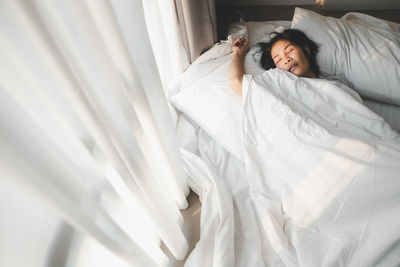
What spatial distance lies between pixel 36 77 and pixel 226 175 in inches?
33.6

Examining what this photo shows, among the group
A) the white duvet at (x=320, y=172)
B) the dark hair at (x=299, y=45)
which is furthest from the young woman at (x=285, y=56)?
the white duvet at (x=320, y=172)

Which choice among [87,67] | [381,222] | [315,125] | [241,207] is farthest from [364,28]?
[87,67]

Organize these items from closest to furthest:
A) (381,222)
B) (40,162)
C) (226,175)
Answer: (40,162)
(381,222)
(226,175)

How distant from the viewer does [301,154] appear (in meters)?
0.81

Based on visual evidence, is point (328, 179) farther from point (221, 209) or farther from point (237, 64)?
point (237, 64)

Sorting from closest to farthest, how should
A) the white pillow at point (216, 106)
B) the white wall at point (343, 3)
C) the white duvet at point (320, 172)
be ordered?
1. the white duvet at point (320, 172)
2. the white pillow at point (216, 106)
3. the white wall at point (343, 3)

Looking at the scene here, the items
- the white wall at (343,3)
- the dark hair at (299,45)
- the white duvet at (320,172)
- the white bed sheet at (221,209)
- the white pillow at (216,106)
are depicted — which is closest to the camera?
the white duvet at (320,172)

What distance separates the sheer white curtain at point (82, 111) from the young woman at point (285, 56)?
597 mm

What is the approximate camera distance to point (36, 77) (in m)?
0.33

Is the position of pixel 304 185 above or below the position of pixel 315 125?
below

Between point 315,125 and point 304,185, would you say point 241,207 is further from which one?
point 315,125

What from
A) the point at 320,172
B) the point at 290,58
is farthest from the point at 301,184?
the point at 290,58

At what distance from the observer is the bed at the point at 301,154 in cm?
69

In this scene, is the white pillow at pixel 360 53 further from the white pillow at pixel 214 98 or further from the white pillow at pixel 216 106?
the white pillow at pixel 216 106
